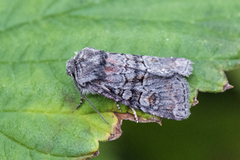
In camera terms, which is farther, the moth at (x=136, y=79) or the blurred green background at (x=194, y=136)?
the blurred green background at (x=194, y=136)

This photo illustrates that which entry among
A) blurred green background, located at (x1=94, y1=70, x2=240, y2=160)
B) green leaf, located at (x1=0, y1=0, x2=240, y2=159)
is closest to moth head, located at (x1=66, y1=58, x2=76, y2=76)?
green leaf, located at (x1=0, y1=0, x2=240, y2=159)

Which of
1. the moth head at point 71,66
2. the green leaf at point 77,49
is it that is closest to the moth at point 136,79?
the moth head at point 71,66

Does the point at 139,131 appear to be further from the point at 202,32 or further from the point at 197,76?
the point at 202,32

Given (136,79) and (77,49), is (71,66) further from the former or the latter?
(136,79)

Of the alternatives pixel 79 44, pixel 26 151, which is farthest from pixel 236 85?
pixel 26 151

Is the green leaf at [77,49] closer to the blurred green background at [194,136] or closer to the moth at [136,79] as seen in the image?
the moth at [136,79]

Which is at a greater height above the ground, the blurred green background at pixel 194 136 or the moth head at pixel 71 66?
the moth head at pixel 71 66

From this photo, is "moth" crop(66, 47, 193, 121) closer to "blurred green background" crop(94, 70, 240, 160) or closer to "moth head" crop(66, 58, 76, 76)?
"moth head" crop(66, 58, 76, 76)

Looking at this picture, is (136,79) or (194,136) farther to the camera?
(194,136)

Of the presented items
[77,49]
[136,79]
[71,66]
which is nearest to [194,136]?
[136,79]
